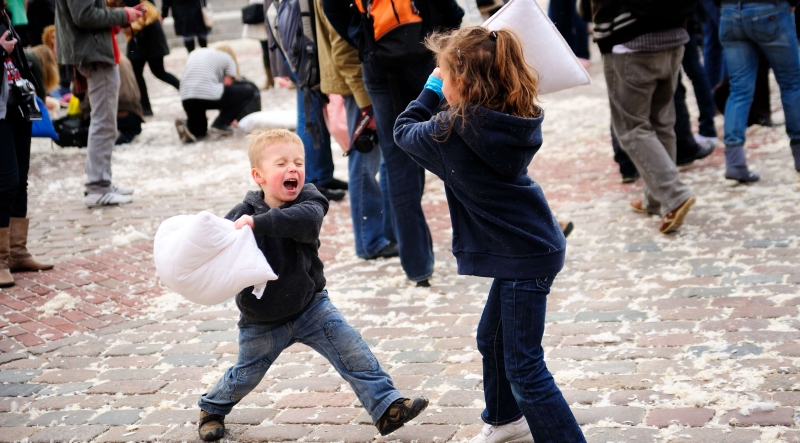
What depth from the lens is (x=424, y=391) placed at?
4016 millimetres

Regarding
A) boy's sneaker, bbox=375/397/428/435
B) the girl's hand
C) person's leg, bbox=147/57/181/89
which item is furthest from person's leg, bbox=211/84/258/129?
boy's sneaker, bbox=375/397/428/435

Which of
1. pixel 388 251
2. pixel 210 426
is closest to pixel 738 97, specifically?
pixel 388 251

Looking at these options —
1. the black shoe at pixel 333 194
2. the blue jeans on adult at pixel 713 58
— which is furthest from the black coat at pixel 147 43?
the blue jeans on adult at pixel 713 58

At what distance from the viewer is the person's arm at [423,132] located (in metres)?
3.06

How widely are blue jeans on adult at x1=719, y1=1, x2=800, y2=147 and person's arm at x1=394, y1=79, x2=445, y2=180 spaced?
4.31 metres

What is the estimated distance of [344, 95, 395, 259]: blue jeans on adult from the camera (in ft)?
20.3

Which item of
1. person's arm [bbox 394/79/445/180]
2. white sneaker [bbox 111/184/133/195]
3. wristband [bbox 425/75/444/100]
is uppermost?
wristband [bbox 425/75/444/100]

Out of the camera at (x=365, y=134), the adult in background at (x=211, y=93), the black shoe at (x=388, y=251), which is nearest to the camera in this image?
the camera at (x=365, y=134)

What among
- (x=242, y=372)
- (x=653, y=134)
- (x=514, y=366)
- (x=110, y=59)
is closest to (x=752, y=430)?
(x=514, y=366)

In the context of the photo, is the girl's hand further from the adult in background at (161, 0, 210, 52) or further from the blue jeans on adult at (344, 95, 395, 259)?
the adult in background at (161, 0, 210, 52)

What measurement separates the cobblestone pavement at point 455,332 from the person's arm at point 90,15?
1695 mm

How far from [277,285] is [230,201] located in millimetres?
4886

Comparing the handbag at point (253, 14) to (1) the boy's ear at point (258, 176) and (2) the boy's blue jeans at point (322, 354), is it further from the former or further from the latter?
(2) the boy's blue jeans at point (322, 354)

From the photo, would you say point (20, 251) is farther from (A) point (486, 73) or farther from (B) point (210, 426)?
(A) point (486, 73)
